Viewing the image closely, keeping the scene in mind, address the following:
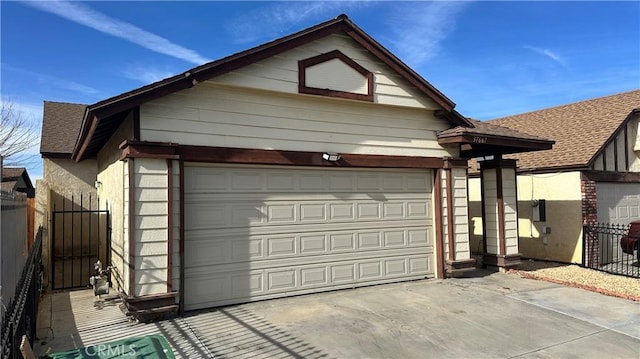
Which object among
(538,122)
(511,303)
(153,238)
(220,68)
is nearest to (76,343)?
(153,238)

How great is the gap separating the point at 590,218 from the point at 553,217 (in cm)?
96

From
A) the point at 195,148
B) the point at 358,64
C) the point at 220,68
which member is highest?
the point at 358,64

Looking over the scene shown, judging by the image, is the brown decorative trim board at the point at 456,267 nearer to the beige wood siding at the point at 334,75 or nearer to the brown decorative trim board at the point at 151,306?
the beige wood siding at the point at 334,75

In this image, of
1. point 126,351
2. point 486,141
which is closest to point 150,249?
point 126,351

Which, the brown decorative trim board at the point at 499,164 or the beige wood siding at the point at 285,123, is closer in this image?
the beige wood siding at the point at 285,123

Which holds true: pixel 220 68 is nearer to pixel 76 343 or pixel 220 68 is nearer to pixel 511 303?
pixel 76 343

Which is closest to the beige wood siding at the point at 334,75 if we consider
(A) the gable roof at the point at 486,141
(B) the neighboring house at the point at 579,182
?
(A) the gable roof at the point at 486,141

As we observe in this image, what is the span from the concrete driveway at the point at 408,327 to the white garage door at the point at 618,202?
493 cm

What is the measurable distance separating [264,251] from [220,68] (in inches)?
125

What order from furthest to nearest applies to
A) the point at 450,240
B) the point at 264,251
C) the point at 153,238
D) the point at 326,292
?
the point at 450,240 < the point at 326,292 < the point at 264,251 < the point at 153,238

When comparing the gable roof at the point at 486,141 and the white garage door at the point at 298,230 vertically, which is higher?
the gable roof at the point at 486,141

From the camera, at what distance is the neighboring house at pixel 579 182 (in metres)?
10.9

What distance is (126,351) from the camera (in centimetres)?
350

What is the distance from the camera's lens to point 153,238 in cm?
624
